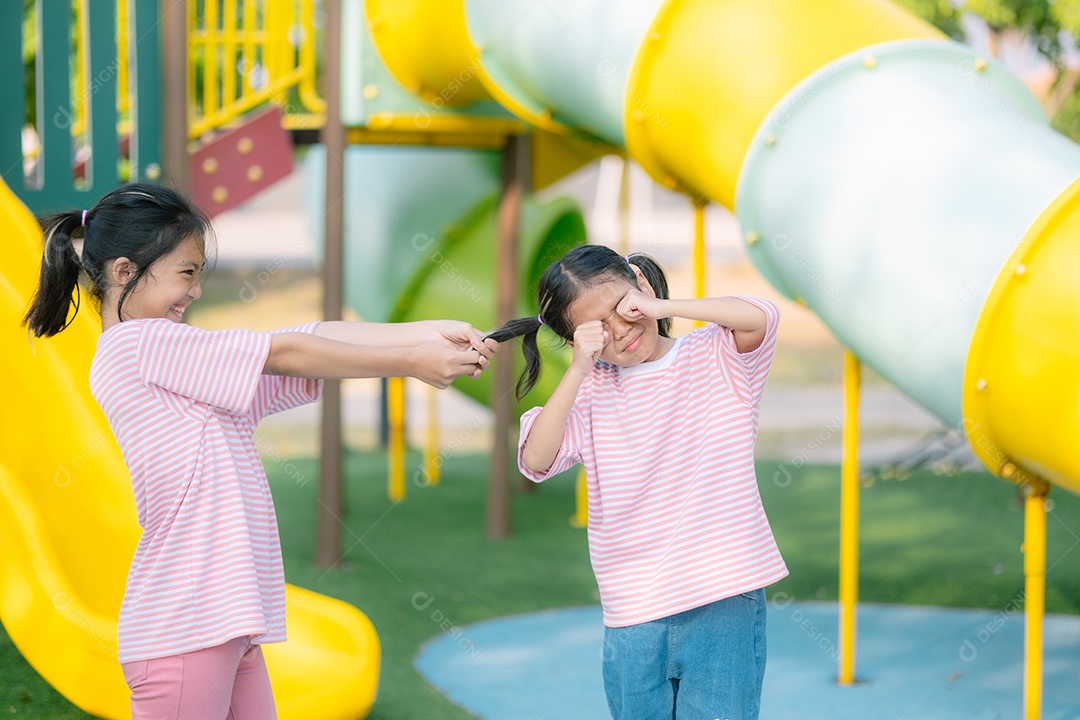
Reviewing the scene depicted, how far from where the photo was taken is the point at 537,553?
5875 millimetres

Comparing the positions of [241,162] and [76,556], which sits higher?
[241,162]

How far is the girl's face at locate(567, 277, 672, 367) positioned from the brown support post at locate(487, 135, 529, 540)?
3735 mm

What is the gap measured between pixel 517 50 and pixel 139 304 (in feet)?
10.3

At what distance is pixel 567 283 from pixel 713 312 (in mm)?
272

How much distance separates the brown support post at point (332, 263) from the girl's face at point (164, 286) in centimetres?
333

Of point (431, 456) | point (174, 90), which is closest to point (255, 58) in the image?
point (174, 90)

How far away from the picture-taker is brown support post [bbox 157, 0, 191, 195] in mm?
5137

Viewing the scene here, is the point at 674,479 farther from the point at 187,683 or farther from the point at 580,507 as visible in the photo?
the point at 580,507

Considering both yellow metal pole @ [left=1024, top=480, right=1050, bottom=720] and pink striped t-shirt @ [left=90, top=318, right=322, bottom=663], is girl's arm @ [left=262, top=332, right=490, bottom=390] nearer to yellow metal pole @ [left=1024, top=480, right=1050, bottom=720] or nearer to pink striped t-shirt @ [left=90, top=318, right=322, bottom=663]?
pink striped t-shirt @ [left=90, top=318, right=322, bottom=663]

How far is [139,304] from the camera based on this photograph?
211cm

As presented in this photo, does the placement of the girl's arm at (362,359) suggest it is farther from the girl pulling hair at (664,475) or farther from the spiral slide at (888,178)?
the spiral slide at (888,178)

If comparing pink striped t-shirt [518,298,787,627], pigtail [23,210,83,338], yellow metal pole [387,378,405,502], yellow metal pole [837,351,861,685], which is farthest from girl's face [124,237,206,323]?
yellow metal pole [387,378,405,502]

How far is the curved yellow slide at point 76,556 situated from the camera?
10.7 ft

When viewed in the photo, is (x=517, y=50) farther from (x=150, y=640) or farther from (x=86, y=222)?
(x=150, y=640)
